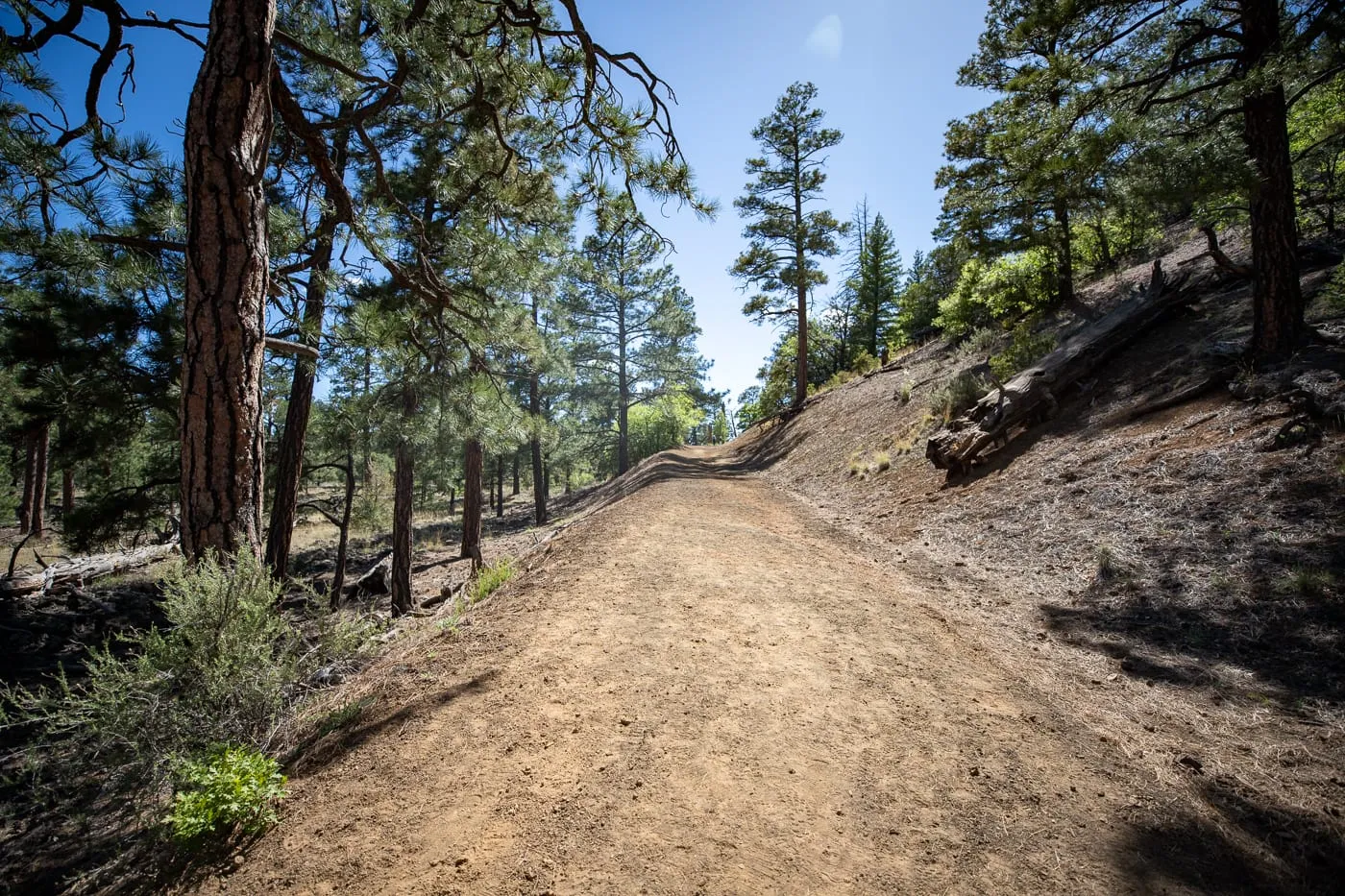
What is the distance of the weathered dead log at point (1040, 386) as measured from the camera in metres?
7.67

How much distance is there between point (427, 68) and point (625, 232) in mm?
2025

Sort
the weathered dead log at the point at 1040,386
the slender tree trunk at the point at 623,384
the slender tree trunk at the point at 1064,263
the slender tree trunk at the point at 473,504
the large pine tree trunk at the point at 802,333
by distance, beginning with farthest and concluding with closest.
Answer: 1. the slender tree trunk at the point at 623,384
2. the large pine tree trunk at the point at 802,333
3. the slender tree trunk at the point at 1064,263
4. the slender tree trunk at the point at 473,504
5. the weathered dead log at the point at 1040,386

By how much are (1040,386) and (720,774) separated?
26.2 feet

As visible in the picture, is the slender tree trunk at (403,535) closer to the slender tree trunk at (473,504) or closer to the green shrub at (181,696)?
the slender tree trunk at (473,504)

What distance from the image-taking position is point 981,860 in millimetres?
2018

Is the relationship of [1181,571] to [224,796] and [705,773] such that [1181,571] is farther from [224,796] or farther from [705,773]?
[224,796]

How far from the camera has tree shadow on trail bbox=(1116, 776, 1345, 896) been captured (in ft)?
6.31

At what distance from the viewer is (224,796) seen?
2.11 meters

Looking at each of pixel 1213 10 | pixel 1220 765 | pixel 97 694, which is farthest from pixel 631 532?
pixel 1213 10

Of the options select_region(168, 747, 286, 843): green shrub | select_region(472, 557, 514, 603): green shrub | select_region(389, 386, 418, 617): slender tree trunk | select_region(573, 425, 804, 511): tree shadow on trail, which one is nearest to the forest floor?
select_region(168, 747, 286, 843): green shrub

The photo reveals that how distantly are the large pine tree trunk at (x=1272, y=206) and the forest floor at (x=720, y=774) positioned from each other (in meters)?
5.34

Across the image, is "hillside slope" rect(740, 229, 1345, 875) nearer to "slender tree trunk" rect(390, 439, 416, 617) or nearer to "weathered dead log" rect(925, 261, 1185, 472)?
"weathered dead log" rect(925, 261, 1185, 472)

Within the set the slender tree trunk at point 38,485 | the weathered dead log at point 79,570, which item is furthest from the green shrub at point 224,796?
the slender tree trunk at point 38,485

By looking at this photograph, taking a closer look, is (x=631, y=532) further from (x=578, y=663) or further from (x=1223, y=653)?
(x=1223, y=653)
